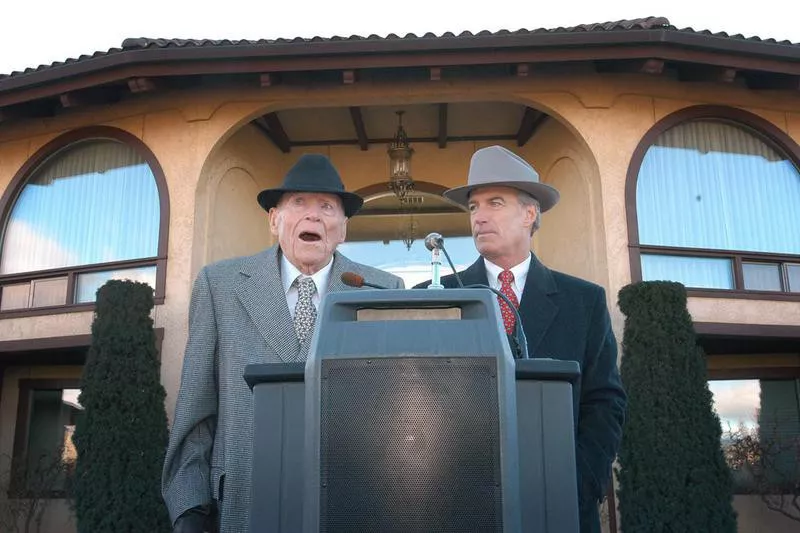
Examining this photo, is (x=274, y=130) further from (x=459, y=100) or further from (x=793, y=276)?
(x=793, y=276)

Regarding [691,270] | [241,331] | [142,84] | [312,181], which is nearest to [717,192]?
[691,270]

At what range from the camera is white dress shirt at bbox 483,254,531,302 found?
3.08 m

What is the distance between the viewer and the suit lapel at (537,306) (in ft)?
9.47

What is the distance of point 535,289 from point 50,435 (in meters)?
9.50

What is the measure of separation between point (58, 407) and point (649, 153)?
8316mm

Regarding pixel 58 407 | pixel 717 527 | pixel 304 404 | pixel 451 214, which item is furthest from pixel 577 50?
pixel 58 407

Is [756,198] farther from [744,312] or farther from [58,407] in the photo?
[58,407]

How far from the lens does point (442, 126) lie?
10.2 meters

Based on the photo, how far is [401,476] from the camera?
1575 millimetres

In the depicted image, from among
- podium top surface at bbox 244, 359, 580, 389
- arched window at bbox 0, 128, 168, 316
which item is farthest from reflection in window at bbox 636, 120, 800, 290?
podium top surface at bbox 244, 359, 580, 389

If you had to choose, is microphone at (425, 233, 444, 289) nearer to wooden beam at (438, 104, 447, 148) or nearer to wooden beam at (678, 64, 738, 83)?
wooden beam at (678, 64, 738, 83)

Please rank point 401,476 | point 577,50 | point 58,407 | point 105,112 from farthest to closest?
1. point 58,407
2. point 105,112
3. point 577,50
4. point 401,476

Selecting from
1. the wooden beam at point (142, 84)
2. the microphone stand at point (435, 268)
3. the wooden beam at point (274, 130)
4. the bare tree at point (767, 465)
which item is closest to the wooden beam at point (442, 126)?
the wooden beam at point (274, 130)

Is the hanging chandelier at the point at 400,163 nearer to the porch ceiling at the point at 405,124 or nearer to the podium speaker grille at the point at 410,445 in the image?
the porch ceiling at the point at 405,124
